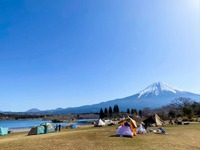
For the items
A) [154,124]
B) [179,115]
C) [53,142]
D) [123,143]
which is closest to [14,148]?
[53,142]

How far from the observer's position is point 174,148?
58.1ft

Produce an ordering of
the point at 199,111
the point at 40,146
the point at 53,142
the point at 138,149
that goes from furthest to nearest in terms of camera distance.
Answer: the point at 199,111
the point at 53,142
the point at 40,146
the point at 138,149

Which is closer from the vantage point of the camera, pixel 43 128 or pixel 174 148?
pixel 174 148

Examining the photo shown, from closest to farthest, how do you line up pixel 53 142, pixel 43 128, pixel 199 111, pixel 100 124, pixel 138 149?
pixel 138 149 → pixel 53 142 → pixel 43 128 → pixel 100 124 → pixel 199 111

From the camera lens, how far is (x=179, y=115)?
87375 mm

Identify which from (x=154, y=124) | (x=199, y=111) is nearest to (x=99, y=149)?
(x=154, y=124)

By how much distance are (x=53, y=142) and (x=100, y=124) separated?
36.9m

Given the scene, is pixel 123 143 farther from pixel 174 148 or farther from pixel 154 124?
pixel 154 124

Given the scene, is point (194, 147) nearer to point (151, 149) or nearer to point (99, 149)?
point (151, 149)

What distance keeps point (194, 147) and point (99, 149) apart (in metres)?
7.97

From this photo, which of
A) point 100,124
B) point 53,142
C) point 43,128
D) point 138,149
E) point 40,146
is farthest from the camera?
point 100,124

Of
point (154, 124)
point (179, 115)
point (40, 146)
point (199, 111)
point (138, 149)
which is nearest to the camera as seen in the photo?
point (138, 149)

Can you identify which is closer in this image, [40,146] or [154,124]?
[40,146]

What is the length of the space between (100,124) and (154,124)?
15.0 m
